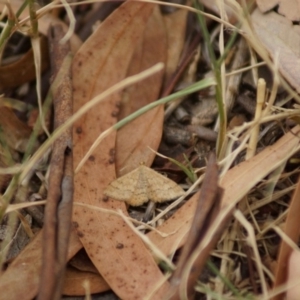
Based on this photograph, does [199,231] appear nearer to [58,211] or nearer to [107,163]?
[58,211]

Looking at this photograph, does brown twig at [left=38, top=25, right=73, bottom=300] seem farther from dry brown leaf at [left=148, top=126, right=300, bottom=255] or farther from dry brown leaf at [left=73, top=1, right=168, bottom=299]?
dry brown leaf at [left=148, top=126, right=300, bottom=255]

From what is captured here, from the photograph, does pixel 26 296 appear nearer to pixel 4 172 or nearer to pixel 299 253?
pixel 4 172

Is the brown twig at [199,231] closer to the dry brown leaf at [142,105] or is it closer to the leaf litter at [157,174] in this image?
the leaf litter at [157,174]

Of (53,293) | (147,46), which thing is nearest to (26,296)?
(53,293)

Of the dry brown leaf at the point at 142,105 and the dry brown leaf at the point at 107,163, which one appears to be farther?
the dry brown leaf at the point at 142,105

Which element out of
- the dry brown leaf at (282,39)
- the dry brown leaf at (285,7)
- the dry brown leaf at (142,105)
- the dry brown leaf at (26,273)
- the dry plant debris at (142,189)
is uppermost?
the dry brown leaf at (285,7)

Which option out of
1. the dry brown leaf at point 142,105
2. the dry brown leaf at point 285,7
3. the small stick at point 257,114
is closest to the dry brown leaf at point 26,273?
the dry brown leaf at point 142,105

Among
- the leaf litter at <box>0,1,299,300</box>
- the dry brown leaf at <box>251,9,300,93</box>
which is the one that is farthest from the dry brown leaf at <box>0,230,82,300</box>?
the dry brown leaf at <box>251,9,300,93</box>

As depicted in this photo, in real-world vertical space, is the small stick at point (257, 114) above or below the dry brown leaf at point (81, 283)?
above

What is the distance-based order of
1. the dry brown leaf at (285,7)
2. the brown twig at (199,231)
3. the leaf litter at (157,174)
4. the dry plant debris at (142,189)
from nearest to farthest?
1. the brown twig at (199,231)
2. the leaf litter at (157,174)
3. the dry plant debris at (142,189)
4. the dry brown leaf at (285,7)
